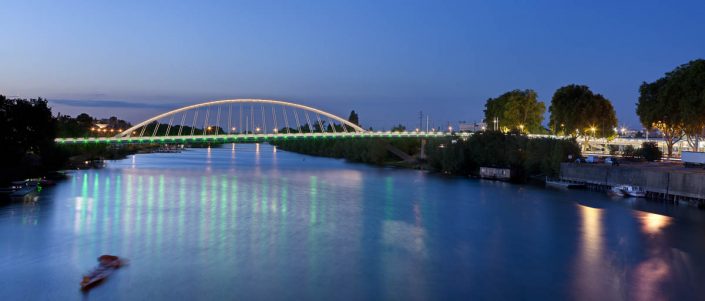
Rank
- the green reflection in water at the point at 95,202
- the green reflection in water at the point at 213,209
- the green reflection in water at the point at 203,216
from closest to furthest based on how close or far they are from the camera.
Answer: the green reflection in water at the point at 203,216 → the green reflection in water at the point at 213,209 → the green reflection in water at the point at 95,202

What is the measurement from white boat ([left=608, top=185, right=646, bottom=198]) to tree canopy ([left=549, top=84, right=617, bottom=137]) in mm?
22311

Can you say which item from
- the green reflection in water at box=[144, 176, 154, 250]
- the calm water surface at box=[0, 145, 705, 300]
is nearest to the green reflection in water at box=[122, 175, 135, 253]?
the calm water surface at box=[0, 145, 705, 300]

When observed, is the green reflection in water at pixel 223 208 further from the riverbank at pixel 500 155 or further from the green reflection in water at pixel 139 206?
the riverbank at pixel 500 155

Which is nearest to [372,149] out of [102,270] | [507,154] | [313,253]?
[507,154]

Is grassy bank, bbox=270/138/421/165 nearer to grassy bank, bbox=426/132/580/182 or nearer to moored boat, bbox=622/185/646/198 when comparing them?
grassy bank, bbox=426/132/580/182

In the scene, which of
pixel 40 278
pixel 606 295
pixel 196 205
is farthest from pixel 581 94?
pixel 40 278

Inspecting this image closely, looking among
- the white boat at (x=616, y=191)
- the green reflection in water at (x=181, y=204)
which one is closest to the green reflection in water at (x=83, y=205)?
the green reflection in water at (x=181, y=204)

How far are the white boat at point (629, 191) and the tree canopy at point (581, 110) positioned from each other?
73.2 feet

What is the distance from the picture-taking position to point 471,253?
71.6 ft

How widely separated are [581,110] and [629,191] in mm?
24224

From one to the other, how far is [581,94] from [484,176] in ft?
52.2

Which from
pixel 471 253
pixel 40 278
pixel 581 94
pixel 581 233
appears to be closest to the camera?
pixel 40 278

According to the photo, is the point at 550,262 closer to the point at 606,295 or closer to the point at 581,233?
the point at 606,295

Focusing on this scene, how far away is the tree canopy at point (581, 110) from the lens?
60.6 metres
